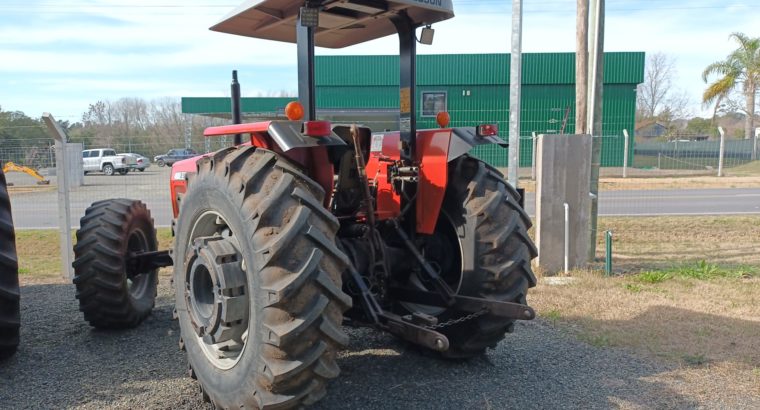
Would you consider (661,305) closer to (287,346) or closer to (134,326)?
(287,346)

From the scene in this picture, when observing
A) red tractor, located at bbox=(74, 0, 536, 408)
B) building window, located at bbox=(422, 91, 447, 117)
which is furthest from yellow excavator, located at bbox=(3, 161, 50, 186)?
building window, located at bbox=(422, 91, 447, 117)

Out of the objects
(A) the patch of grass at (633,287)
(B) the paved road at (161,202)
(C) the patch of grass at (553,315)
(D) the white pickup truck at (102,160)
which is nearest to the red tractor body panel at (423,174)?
(C) the patch of grass at (553,315)

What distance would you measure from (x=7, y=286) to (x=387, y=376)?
282 cm

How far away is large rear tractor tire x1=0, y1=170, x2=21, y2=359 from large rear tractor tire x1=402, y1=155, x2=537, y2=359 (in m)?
2.86

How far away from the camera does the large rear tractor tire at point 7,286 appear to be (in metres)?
4.15

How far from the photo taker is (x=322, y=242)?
2.93m

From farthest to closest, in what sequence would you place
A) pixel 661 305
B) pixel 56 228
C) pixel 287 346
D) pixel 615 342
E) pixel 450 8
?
pixel 56 228
pixel 661 305
pixel 615 342
pixel 450 8
pixel 287 346

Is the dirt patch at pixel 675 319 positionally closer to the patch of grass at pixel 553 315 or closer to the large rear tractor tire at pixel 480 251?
the patch of grass at pixel 553 315

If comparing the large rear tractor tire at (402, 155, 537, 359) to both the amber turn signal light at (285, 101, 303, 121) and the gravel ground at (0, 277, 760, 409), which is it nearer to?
the gravel ground at (0, 277, 760, 409)

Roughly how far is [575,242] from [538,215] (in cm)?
64

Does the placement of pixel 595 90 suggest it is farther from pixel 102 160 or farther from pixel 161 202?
pixel 102 160

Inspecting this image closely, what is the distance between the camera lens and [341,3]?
3.75 meters

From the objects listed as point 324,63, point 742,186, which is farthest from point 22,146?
point 742,186

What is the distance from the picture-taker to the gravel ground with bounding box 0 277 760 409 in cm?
381
